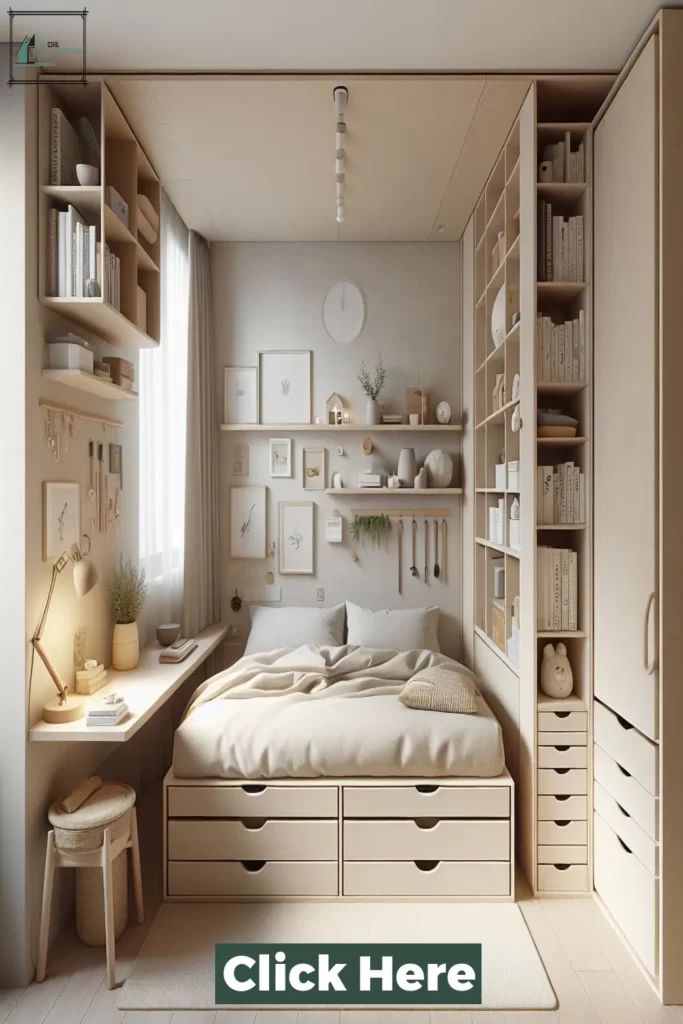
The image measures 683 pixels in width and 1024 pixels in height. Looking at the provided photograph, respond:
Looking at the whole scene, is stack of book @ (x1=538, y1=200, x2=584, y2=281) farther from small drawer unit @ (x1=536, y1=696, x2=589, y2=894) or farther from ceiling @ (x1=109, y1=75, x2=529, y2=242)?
small drawer unit @ (x1=536, y1=696, x2=589, y2=894)

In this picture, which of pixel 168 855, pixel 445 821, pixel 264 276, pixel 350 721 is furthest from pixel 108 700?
pixel 264 276

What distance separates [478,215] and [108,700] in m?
2.88

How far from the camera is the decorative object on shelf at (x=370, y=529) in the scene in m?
4.18

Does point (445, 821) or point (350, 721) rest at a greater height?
point (350, 721)

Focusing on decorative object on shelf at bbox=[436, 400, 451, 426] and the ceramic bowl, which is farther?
decorative object on shelf at bbox=[436, 400, 451, 426]

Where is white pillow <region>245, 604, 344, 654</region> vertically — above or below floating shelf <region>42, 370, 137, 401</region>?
below

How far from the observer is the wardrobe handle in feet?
7.06

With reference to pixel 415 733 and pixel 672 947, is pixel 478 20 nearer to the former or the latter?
pixel 415 733

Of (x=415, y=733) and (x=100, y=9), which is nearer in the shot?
(x=100, y=9)

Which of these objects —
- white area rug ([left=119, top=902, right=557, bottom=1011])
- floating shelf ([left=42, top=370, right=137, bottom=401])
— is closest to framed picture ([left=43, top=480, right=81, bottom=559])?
floating shelf ([left=42, top=370, right=137, bottom=401])

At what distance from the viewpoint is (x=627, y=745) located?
235 cm

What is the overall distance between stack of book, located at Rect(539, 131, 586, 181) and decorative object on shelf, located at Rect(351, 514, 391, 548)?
6.66 feet

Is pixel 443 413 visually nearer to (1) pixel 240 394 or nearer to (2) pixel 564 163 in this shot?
(1) pixel 240 394

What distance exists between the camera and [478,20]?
218 centimetres
